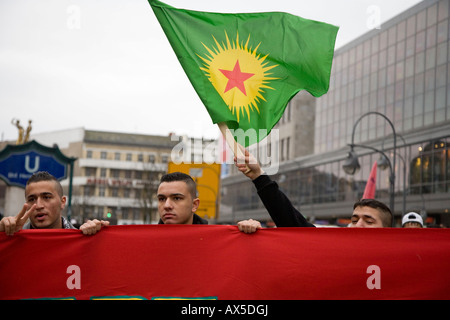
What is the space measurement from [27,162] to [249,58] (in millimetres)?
14113

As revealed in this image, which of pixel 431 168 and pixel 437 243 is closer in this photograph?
pixel 437 243

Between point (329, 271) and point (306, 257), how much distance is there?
0.18 m

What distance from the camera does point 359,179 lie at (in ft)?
167

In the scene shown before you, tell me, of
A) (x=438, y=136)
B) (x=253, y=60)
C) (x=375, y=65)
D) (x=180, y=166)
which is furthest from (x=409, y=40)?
(x=253, y=60)

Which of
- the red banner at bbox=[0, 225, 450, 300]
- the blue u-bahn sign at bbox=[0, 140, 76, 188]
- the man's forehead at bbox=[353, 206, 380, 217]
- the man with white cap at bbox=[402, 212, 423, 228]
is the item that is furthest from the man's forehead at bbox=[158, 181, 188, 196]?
the blue u-bahn sign at bbox=[0, 140, 76, 188]

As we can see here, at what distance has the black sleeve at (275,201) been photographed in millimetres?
4902

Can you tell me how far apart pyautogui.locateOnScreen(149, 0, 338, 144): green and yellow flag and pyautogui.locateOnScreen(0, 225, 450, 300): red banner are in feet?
4.50

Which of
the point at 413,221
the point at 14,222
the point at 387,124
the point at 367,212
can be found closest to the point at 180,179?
the point at 14,222

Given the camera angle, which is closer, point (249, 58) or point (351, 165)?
point (249, 58)

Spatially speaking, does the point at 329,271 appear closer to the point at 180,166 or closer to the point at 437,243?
the point at 437,243

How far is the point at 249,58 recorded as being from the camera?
5.87m

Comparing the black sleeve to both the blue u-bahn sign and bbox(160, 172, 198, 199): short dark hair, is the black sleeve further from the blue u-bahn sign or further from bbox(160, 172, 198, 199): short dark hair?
the blue u-bahn sign

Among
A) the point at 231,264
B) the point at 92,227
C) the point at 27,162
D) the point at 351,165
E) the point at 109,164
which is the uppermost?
the point at 109,164

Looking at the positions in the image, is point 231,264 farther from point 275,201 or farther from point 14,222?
point 14,222
